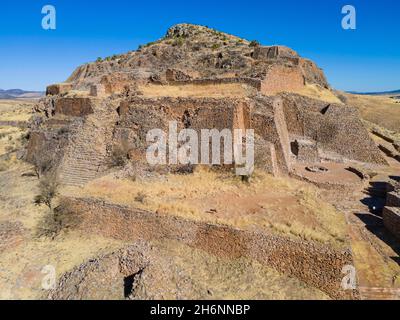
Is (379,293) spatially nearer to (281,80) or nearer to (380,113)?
(281,80)

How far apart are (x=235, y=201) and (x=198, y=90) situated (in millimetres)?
8491

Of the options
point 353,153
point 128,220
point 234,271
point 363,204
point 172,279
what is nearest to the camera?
point 172,279

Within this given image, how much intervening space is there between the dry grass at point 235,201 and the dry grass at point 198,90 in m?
4.45

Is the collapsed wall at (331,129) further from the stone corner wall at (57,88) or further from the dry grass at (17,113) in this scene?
the dry grass at (17,113)

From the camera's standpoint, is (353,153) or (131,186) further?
(353,153)

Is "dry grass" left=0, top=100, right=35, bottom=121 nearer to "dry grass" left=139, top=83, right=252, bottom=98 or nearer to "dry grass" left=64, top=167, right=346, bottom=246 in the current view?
"dry grass" left=139, top=83, right=252, bottom=98

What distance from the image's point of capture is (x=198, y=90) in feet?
60.7

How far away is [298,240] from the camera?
910cm

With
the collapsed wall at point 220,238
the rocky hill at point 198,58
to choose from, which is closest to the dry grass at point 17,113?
the rocky hill at point 198,58

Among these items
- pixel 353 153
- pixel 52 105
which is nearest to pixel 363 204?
pixel 353 153

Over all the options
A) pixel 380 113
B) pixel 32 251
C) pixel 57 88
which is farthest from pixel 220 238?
pixel 380 113

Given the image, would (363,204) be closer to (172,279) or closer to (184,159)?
(184,159)

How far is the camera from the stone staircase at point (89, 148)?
15.1m

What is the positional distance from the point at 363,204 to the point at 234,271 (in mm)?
8078
